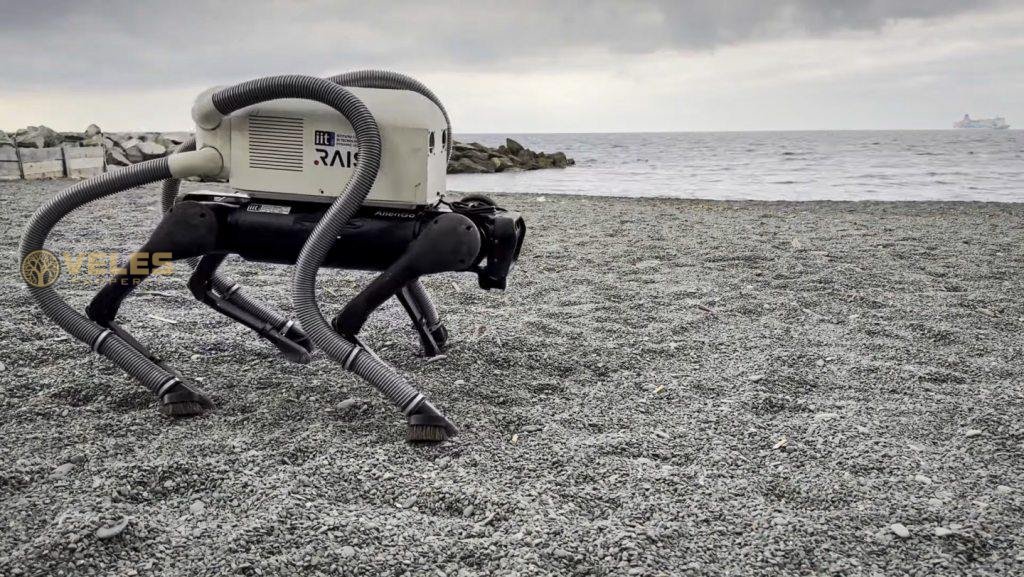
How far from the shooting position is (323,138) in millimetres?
2539

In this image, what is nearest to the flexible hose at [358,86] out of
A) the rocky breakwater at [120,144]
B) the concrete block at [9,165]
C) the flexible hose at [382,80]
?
the flexible hose at [382,80]

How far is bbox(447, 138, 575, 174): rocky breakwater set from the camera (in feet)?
80.9

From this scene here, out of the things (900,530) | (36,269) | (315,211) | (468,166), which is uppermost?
(468,166)

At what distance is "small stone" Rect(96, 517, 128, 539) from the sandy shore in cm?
2

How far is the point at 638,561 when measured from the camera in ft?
5.91

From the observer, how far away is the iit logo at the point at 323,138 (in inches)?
99.7

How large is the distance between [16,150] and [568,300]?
456 inches

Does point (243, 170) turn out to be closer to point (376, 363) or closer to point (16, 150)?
point (376, 363)

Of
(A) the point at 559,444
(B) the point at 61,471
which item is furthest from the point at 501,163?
(B) the point at 61,471

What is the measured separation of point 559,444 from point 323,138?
134 centimetres

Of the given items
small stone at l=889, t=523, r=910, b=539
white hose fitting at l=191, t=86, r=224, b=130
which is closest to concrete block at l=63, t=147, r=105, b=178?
white hose fitting at l=191, t=86, r=224, b=130

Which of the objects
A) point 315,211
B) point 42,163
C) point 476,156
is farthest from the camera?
point 476,156

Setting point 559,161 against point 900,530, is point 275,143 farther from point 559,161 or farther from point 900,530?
point 559,161

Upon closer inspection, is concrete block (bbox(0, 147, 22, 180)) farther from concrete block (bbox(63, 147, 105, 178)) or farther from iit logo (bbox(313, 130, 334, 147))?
iit logo (bbox(313, 130, 334, 147))
